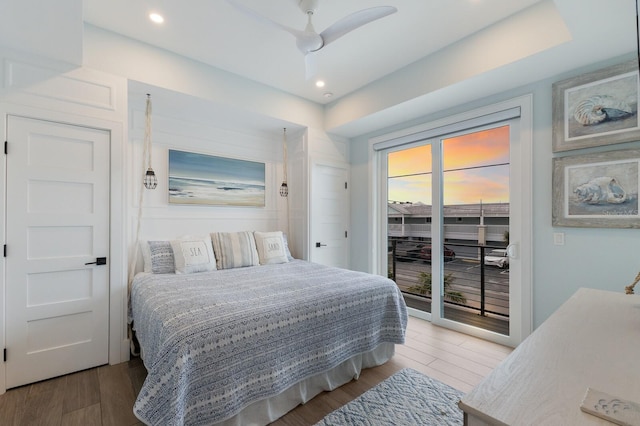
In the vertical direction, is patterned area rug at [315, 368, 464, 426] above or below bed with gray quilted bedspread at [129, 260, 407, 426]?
below

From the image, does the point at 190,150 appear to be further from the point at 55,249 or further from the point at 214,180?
the point at 55,249

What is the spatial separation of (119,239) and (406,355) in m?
2.81

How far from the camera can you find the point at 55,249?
7.43 feet

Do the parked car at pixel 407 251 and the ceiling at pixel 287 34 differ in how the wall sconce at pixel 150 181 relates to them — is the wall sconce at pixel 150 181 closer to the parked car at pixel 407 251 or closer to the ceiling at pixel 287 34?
the ceiling at pixel 287 34

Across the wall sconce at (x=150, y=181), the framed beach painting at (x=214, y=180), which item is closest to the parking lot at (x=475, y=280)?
the framed beach painting at (x=214, y=180)

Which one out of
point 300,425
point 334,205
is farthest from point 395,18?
point 300,425

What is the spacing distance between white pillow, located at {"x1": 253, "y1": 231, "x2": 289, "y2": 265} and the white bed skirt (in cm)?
150

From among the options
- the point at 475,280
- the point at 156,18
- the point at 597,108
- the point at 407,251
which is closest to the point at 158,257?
the point at 156,18

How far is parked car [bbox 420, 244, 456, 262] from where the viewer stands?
3381mm

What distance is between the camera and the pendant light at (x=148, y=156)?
2.97 metres

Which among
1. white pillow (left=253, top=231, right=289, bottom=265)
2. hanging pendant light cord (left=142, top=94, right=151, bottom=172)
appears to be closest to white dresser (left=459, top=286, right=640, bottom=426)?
white pillow (left=253, top=231, right=289, bottom=265)

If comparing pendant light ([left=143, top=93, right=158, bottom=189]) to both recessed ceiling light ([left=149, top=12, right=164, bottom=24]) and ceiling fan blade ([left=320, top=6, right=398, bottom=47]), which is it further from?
ceiling fan blade ([left=320, top=6, right=398, bottom=47])

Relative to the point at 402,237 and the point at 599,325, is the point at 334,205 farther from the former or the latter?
the point at 599,325

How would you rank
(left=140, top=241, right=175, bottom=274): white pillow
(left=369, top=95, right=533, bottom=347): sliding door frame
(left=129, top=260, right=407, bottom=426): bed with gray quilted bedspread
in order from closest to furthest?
(left=129, top=260, right=407, bottom=426): bed with gray quilted bedspread
(left=369, top=95, right=533, bottom=347): sliding door frame
(left=140, top=241, right=175, bottom=274): white pillow
